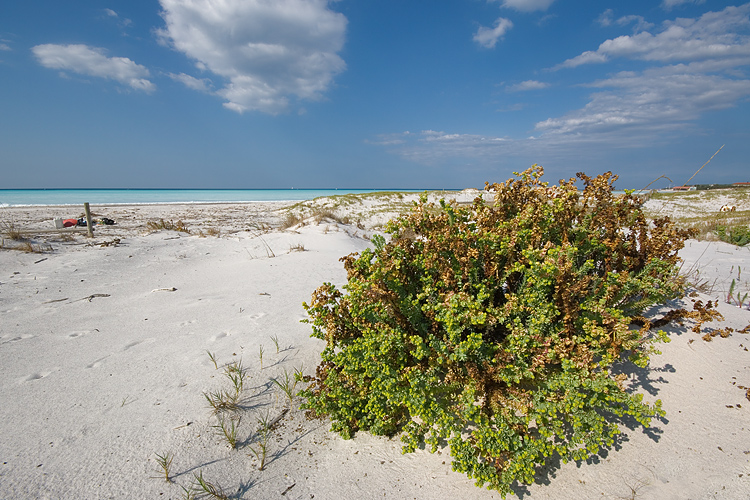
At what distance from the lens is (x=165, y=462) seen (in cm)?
A: 180

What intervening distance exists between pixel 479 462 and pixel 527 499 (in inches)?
10.2

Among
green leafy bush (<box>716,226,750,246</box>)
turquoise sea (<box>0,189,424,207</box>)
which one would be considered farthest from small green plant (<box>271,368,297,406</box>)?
turquoise sea (<box>0,189,424,207</box>)

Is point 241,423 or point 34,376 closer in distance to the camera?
point 241,423

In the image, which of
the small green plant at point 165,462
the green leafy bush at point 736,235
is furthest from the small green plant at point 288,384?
the green leafy bush at point 736,235

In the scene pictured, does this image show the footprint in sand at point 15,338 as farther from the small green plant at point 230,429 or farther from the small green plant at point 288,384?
the small green plant at point 288,384

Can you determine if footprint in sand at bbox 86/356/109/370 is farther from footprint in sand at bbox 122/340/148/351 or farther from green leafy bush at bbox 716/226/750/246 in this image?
green leafy bush at bbox 716/226/750/246

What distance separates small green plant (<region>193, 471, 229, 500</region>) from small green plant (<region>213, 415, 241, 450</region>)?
23cm

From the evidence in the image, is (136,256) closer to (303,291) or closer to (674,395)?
(303,291)

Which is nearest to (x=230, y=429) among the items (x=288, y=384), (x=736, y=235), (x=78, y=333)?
(x=288, y=384)

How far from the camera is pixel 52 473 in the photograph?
175cm

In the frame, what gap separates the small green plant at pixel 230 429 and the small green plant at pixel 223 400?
0.24 feet

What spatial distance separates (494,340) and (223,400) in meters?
1.86

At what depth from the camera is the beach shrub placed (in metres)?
1.58

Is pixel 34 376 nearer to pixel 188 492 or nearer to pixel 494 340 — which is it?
pixel 188 492
